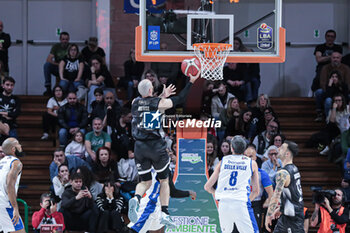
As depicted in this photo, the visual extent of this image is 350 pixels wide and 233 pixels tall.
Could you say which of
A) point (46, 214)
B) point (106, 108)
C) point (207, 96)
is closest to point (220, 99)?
point (207, 96)

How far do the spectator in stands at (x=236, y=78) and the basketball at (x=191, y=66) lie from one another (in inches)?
191

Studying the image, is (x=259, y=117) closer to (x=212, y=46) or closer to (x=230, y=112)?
(x=230, y=112)

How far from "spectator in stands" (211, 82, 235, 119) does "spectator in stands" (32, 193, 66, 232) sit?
13.4 feet

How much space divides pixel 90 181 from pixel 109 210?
2.08 ft

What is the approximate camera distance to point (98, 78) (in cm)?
1505

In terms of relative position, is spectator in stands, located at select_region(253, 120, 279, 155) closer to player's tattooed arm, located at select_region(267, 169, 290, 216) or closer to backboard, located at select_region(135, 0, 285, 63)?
backboard, located at select_region(135, 0, 285, 63)

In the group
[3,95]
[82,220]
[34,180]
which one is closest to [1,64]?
[3,95]

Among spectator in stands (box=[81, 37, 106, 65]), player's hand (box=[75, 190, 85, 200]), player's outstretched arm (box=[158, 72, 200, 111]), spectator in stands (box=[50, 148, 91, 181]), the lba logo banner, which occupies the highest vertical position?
spectator in stands (box=[81, 37, 106, 65])

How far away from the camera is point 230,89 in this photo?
15227mm

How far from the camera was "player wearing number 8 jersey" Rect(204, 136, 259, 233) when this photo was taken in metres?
9.51

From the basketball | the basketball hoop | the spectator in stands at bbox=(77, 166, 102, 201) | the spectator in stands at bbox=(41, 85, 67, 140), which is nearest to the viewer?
the basketball

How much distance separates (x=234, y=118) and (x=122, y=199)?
3.03 m

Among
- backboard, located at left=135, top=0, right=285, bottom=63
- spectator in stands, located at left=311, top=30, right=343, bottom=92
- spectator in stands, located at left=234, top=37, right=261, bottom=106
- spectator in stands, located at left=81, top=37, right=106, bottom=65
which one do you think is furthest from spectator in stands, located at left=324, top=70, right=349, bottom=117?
spectator in stands, located at left=81, top=37, right=106, bottom=65

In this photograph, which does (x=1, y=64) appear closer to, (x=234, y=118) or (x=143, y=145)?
(x=234, y=118)
